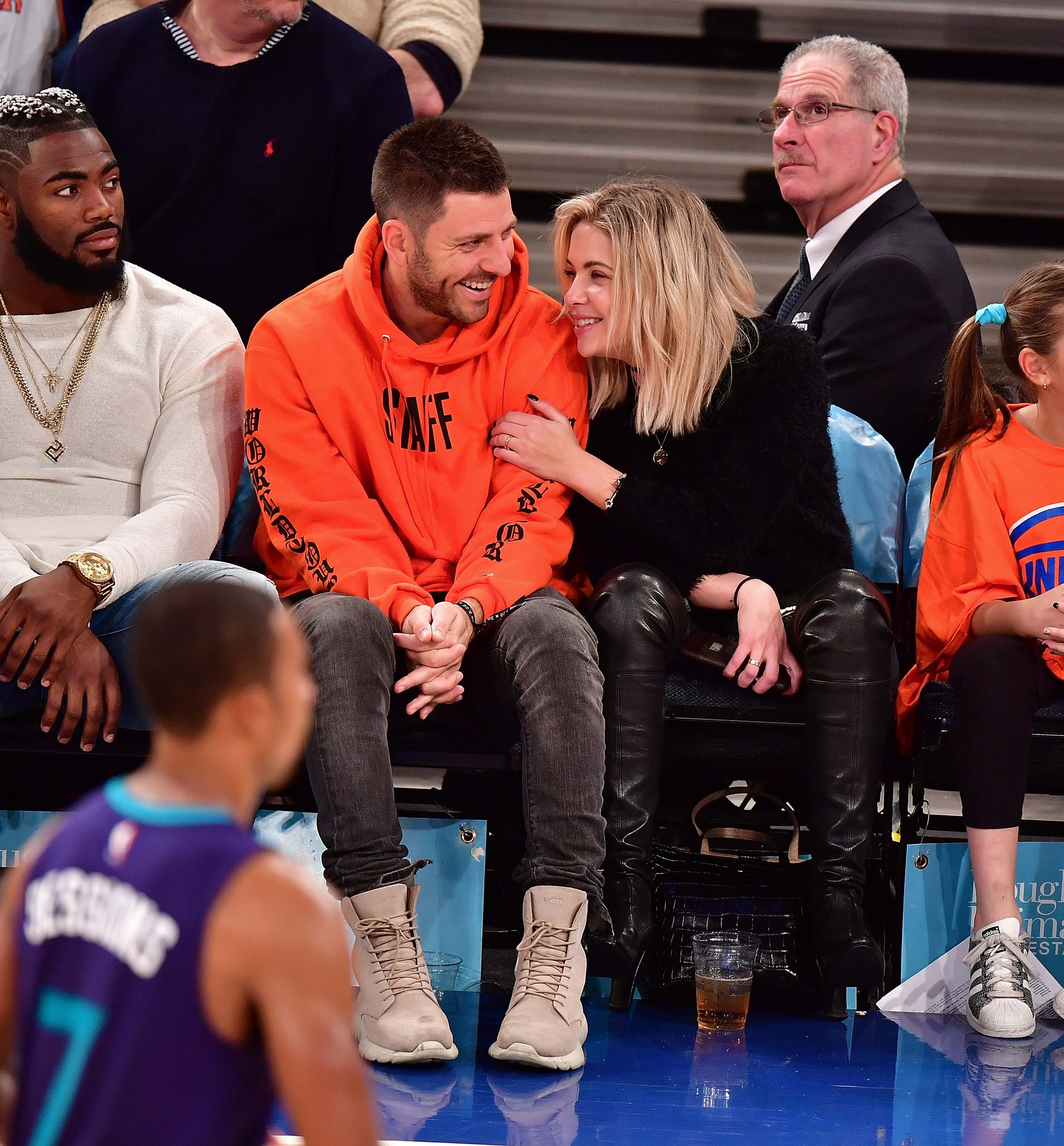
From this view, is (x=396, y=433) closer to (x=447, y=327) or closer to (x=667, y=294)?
(x=447, y=327)

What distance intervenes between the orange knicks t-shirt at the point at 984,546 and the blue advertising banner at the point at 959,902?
23cm

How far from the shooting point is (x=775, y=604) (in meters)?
2.54

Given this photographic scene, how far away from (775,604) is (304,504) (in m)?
0.81

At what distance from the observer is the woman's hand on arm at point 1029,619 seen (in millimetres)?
2455

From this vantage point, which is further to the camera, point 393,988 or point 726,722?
point 726,722

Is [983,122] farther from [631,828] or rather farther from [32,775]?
[32,775]

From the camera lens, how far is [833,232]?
3467 mm

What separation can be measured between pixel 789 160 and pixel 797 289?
0.32 m

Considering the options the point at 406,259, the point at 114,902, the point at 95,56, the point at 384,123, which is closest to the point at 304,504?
the point at 406,259

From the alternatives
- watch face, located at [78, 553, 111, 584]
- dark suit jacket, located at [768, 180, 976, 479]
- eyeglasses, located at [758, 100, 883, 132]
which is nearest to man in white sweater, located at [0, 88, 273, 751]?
watch face, located at [78, 553, 111, 584]

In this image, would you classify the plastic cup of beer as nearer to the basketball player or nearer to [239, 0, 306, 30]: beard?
the basketball player

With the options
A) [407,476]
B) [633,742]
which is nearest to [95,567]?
[407,476]

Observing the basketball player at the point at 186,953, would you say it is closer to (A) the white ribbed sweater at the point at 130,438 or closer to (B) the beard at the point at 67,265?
(A) the white ribbed sweater at the point at 130,438

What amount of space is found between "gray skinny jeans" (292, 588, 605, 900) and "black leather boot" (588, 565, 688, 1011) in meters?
0.09
